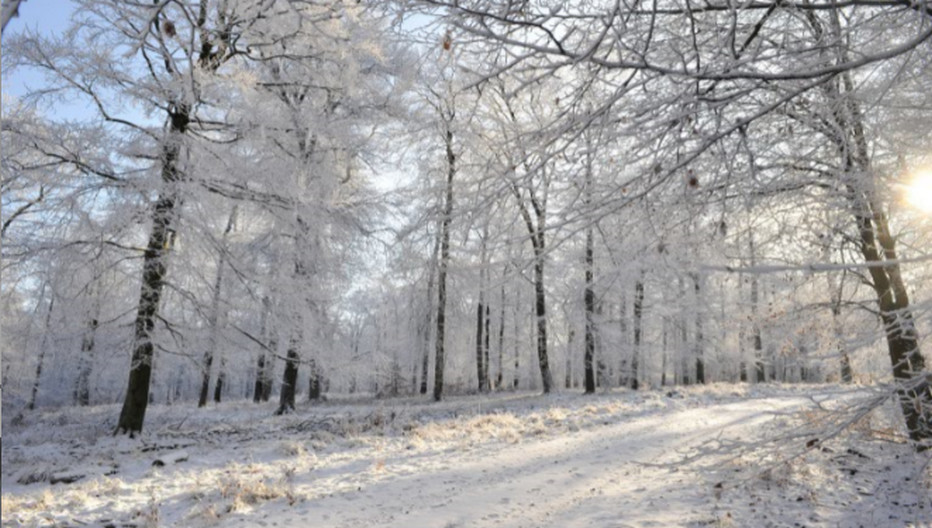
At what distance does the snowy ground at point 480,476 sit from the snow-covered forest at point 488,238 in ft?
0.19

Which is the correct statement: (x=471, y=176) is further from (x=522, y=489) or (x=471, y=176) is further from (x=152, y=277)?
(x=152, y=277)

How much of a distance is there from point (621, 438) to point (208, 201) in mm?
8375

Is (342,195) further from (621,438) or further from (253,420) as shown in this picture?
(621,438)

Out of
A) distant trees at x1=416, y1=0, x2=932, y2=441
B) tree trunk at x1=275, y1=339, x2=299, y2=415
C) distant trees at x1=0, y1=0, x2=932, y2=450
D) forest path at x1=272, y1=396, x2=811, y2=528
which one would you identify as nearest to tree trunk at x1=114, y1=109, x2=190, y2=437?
distant trees at x1=0, y1=0, x2=932, y2=450

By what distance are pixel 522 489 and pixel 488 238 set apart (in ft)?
12.6

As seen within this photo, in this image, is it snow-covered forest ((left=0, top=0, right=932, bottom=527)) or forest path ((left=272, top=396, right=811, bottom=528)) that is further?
forest path ((left=272, top=396, right=811, bottom=528))

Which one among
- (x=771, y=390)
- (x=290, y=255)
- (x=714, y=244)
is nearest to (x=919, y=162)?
(x=714, y=244)

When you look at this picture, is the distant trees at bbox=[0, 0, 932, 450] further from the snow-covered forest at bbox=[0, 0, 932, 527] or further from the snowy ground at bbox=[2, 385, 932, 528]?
the snowy ground at bbox=[2, 385, 932, 528]

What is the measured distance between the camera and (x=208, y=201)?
8.42 meters

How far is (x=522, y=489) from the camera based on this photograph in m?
5.85

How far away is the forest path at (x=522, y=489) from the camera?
4867 millimetres

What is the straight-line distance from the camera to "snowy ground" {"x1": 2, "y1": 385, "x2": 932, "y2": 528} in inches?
172

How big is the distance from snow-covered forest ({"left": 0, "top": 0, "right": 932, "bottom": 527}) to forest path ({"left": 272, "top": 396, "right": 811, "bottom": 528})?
6cm

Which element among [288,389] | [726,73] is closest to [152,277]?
[288,389]
